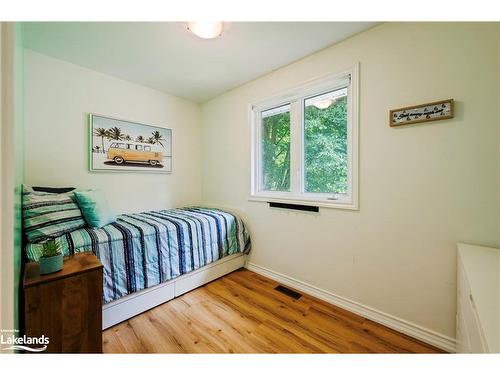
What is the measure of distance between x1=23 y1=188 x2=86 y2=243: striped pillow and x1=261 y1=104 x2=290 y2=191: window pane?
6.08 feet

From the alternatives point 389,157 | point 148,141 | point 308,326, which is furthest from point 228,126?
point 308,326

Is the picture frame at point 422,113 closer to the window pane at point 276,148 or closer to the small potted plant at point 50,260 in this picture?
the window pane at point 276,148

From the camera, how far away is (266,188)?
8.16ft

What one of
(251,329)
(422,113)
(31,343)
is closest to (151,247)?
(31,343)

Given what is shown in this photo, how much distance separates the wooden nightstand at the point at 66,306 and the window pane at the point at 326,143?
6.21 feet

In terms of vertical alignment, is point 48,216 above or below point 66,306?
above

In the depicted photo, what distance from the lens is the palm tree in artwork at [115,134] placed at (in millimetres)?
2308

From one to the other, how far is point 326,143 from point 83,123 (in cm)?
258

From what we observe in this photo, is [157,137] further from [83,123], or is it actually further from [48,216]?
[48,216]

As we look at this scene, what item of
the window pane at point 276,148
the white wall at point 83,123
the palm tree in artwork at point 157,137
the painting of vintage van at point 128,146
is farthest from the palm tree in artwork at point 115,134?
the window pane at point 276,148

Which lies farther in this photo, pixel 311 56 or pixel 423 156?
pixel 311 56
